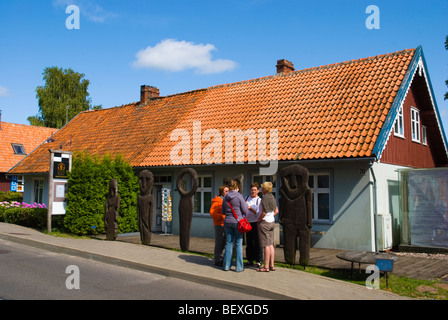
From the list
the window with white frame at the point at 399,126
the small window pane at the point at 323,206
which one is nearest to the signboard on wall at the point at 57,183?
the small window pane at the point at 323,206

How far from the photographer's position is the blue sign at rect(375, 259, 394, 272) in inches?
295

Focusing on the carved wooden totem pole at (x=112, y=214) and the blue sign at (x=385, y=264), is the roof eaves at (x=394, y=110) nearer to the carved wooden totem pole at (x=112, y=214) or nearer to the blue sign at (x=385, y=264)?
the blue sign at (x=385, y=264)

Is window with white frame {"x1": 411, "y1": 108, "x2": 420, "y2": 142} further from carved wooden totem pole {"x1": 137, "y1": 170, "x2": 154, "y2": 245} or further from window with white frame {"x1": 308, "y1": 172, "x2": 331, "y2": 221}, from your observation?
carved wooden totem pole {"x1": 137, "y1": 170, "x2": 154, "y2": 245}

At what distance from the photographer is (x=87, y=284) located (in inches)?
293

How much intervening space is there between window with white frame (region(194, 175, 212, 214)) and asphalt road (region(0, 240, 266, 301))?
6.29 meters

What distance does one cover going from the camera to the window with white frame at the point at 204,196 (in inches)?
618

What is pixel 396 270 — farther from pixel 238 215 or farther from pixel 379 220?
pixel 238 215

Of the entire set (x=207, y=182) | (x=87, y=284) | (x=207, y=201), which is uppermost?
(x=207, y=182)

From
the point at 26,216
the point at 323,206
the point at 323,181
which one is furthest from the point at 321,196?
the point at 26,216

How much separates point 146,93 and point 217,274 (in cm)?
1723

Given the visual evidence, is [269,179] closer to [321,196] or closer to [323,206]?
[321,196]

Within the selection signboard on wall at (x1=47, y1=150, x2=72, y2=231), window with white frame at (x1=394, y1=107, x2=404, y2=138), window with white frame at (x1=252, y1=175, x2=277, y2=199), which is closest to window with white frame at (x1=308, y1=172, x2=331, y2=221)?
window with white frame at (x1=252, y1=175, x2=277, y2=199)
